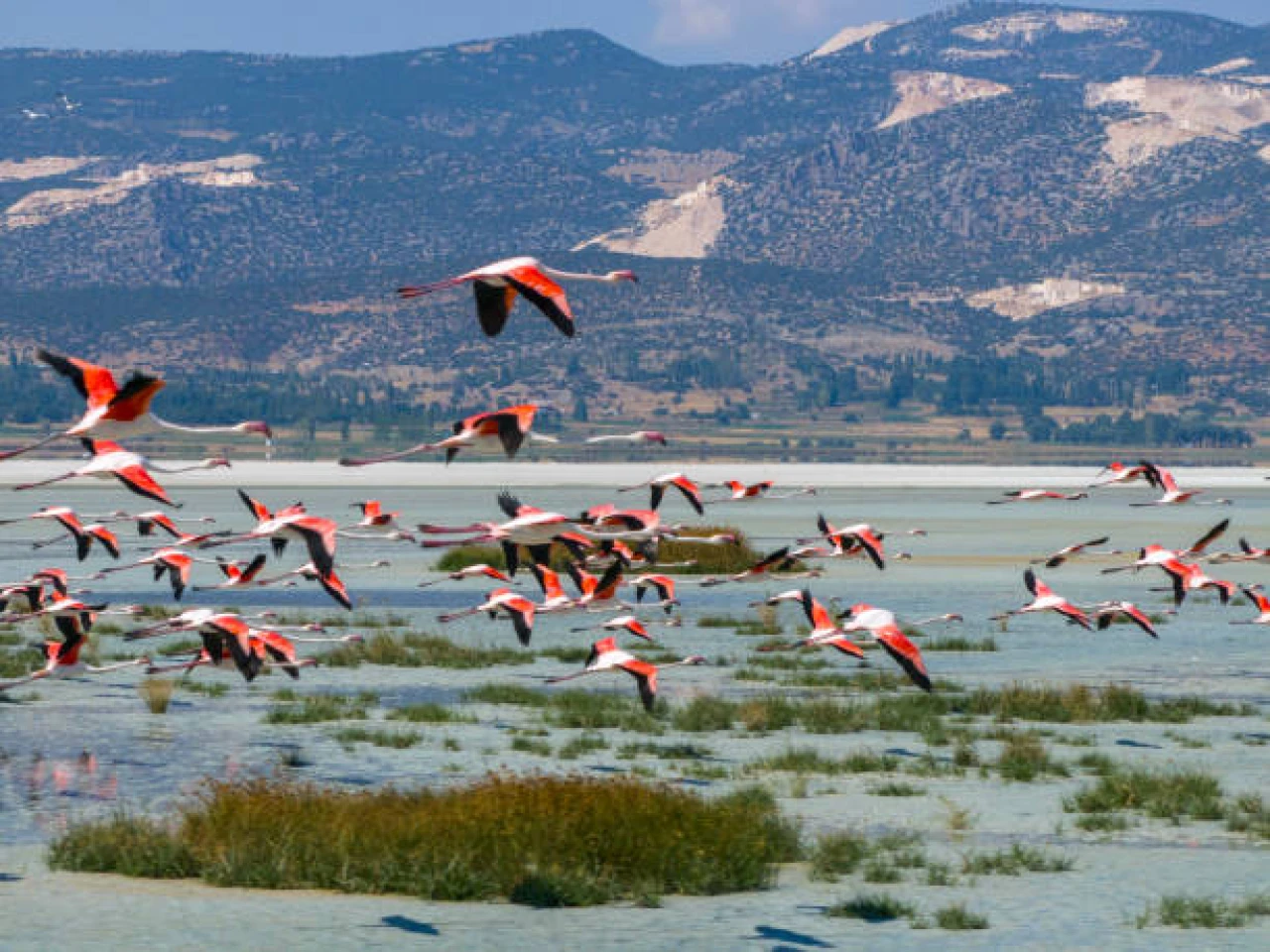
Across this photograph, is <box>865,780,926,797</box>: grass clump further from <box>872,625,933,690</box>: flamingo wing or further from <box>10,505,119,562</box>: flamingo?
<box>872,625,933,690</box>: flamingo wing

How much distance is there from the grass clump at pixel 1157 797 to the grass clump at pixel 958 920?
6.18 m

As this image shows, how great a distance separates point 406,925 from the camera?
20500 millimetres

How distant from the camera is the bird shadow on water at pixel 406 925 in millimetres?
20234

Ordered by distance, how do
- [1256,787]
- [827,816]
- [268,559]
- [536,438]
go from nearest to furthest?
[536,438] < [827,816] < [1256,787] < [268,559]

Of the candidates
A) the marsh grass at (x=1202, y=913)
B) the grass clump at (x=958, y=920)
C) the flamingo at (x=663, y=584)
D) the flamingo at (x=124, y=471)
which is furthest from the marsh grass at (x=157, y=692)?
the flamingo at (x=124, y=471)

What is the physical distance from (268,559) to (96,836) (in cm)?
6192

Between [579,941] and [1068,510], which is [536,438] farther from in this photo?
[1068,510]

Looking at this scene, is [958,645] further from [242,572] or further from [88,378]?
[88,378]

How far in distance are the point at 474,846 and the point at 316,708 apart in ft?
48.0

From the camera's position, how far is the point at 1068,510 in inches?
5743

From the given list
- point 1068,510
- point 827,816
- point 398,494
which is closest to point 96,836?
point 827,816

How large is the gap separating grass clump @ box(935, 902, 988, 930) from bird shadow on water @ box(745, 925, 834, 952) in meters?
1.16

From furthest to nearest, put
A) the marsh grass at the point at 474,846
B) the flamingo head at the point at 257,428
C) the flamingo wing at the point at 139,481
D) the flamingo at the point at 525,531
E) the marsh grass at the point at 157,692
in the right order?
the marsh grass at the point at 157,692, the marsh grass at the point at 474,846, the flamingo at the point at 525,531, the flamingo head at the point at 257,428, the flamingo wing at the point at 139,481

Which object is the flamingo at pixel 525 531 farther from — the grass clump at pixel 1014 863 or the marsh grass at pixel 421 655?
the marsh grass at pixel 421 655
